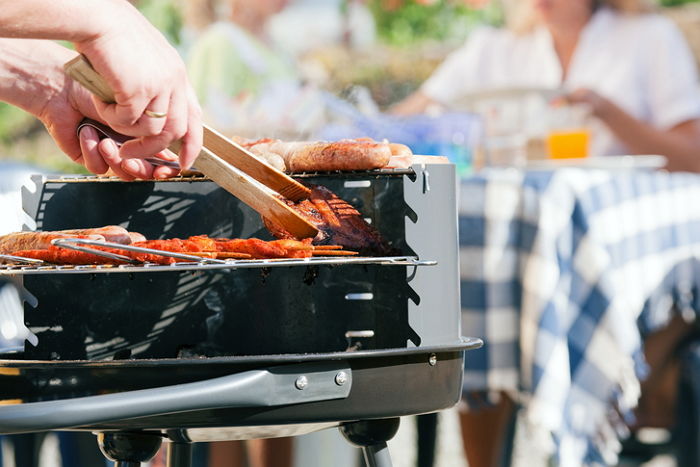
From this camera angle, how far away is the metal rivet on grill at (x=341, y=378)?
1292 mm

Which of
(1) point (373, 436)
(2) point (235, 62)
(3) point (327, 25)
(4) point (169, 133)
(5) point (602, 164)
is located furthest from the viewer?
(3) point (327, 25)

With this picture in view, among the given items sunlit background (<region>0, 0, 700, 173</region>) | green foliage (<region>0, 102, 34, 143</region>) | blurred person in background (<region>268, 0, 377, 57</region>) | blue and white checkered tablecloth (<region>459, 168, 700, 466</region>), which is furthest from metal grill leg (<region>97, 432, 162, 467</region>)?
green foliage (<region>0, 102, 34, 143</region>)

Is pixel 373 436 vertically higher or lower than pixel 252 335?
lower

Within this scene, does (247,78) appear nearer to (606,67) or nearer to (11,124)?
(606,67)

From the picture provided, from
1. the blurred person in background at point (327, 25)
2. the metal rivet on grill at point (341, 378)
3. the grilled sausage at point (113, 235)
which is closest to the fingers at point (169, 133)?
the grilled sausage at point (113, 235)

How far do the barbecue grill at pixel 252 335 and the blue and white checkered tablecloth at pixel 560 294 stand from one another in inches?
43.4

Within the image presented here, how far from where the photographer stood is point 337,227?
142 cm

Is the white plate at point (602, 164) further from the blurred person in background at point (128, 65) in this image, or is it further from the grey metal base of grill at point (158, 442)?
the blurred person in background at point (128, 65)

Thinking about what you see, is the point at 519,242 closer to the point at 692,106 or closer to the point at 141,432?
the point at 141,432

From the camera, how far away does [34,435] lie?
283 cm

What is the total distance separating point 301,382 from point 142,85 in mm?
411

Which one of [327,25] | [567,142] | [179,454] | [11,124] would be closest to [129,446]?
[179,454]

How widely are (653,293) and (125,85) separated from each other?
1.88 metres

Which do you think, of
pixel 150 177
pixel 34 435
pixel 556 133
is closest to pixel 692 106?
pixel 556 133
